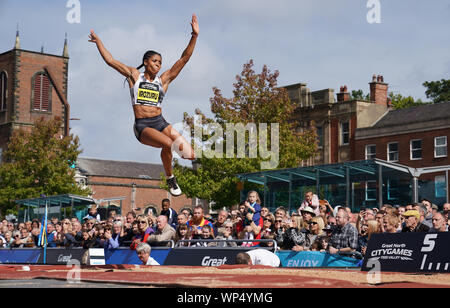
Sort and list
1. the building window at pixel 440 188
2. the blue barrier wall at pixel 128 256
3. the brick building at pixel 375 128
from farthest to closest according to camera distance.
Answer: the brick building at pixel 375 128, the building window at pixel 440 188, the blue barrier wall at pixel 128 256

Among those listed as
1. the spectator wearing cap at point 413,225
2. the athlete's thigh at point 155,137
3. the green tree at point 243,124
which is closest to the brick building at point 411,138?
the green tree at point 243,124

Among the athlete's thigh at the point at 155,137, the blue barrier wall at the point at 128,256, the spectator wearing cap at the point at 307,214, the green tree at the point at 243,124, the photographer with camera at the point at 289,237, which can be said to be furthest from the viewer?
the green tree at the point at 243,124

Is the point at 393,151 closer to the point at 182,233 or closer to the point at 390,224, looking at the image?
the point at 182,233

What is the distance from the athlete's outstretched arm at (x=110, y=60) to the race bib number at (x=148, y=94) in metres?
0.36

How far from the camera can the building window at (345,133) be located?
57562mm

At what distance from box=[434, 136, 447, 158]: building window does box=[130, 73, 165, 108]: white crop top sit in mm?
40859

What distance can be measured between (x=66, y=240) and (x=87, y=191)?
36052mm

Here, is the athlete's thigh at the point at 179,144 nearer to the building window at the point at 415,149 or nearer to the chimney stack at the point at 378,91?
the building window at the point at 415,149

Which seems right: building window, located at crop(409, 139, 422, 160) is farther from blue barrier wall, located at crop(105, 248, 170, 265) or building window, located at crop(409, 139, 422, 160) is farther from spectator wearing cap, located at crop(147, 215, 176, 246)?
spectator wearing cap, located at crop(147, 215, 176, 246)

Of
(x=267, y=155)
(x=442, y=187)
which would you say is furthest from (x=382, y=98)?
(x=442, y=187)

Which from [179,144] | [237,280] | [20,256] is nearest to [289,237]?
[179,144]

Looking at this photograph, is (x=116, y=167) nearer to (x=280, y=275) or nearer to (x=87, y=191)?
(x=87, y=191)

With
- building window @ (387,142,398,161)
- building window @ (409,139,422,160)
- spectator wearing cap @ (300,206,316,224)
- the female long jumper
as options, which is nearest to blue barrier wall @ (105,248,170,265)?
the female long jumper

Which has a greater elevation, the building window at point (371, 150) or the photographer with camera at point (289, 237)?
the building window at point (371, 150)
